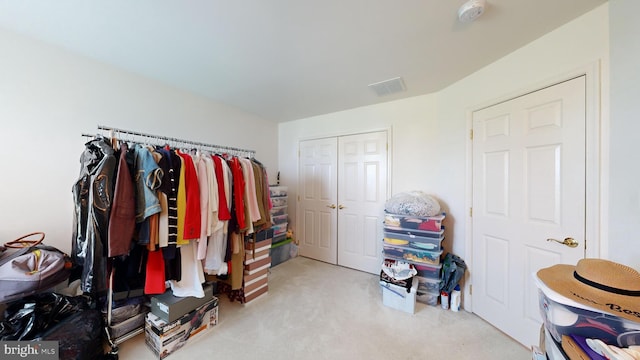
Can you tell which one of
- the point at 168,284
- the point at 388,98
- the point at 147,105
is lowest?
the point at 168,284

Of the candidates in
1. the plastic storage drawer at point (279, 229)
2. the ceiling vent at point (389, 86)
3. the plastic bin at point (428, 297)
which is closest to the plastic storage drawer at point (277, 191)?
the plastic storage drawer at point (279, 229)

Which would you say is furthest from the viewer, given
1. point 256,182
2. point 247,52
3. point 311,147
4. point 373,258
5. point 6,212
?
point 311,147

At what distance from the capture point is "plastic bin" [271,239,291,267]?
316cm

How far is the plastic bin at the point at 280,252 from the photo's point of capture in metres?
3.16

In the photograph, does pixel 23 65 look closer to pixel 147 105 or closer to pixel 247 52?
pixel 147 105

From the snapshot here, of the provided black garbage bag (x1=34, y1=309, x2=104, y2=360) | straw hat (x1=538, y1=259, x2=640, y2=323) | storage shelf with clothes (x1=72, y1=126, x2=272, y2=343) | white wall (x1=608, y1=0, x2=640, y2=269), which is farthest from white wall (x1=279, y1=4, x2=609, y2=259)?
black garbage bag (x1=34, y1=309, x2=104, y2=360)

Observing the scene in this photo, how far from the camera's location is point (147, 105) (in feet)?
7.18

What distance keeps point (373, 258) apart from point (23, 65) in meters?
3.91

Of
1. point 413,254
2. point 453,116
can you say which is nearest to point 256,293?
point 413,254

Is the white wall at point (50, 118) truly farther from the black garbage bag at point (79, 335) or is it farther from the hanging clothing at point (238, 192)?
the hanging clothing at point (238, 192)

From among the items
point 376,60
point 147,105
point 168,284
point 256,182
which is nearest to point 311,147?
point 256,182

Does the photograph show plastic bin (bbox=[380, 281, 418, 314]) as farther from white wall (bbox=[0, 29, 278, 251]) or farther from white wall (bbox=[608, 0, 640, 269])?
white wall (bbox=[0, 29, 278, 251])

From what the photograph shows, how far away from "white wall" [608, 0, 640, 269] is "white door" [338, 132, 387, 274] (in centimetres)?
186

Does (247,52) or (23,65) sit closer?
(23,65)
